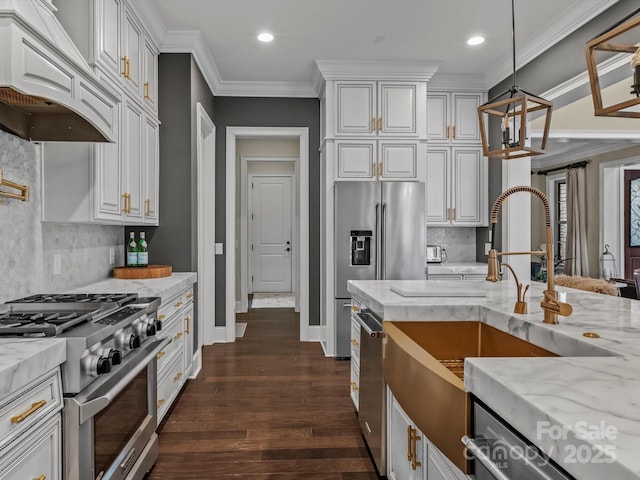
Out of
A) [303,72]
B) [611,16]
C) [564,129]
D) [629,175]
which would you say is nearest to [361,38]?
[303,72]

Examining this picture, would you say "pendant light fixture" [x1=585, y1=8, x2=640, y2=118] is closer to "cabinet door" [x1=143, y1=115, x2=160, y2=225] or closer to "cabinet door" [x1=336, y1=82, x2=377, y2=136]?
"cabinet door" [x1=143, y1=115, x2=160, y2=225]

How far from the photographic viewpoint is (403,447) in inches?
67.6

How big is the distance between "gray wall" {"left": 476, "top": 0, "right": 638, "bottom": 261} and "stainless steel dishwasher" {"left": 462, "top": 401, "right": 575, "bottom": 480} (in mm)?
3063

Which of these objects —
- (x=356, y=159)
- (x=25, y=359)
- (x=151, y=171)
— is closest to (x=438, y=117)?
(x=356, y=159)

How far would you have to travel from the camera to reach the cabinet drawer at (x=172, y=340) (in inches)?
102

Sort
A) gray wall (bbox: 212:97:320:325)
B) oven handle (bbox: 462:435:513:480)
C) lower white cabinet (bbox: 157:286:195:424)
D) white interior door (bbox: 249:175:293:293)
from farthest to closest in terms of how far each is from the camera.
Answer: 1. white interior door (bbox: 249:175:293:293)
2. gray wall (bbox: 212:97:320:325)
3. lower white cabinet (bbox: 157:286:195:424)
4. oven handle (bbox: 462:435:513:480)

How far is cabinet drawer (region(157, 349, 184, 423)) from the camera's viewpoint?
2.58 meters

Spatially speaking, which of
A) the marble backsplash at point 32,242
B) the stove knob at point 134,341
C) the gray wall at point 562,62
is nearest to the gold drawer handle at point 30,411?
the stove knob at point 134,341

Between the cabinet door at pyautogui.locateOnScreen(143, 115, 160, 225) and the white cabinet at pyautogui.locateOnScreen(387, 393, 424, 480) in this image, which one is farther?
the cabinet door at pyautogui.locateOnScreen(143, 115, 160, 225)

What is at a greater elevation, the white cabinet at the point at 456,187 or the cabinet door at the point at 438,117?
the cabinet door at the point at 438,117

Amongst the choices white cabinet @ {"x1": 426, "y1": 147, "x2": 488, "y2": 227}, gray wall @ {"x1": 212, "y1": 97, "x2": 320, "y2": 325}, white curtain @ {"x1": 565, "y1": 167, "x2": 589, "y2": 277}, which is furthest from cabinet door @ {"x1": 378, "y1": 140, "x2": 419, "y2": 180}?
white curtain @ {"x1": 565, "y1": 167, "x2": 589, "y2": 277}

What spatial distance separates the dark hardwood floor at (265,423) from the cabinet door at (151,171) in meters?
1.40

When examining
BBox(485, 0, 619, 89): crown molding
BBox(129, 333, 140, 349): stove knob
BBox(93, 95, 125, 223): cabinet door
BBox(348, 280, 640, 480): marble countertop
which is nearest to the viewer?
BBox(348, 280, 640, 480): marble countertop

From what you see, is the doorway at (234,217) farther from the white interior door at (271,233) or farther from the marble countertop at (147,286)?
the white interior door at (271,233)
